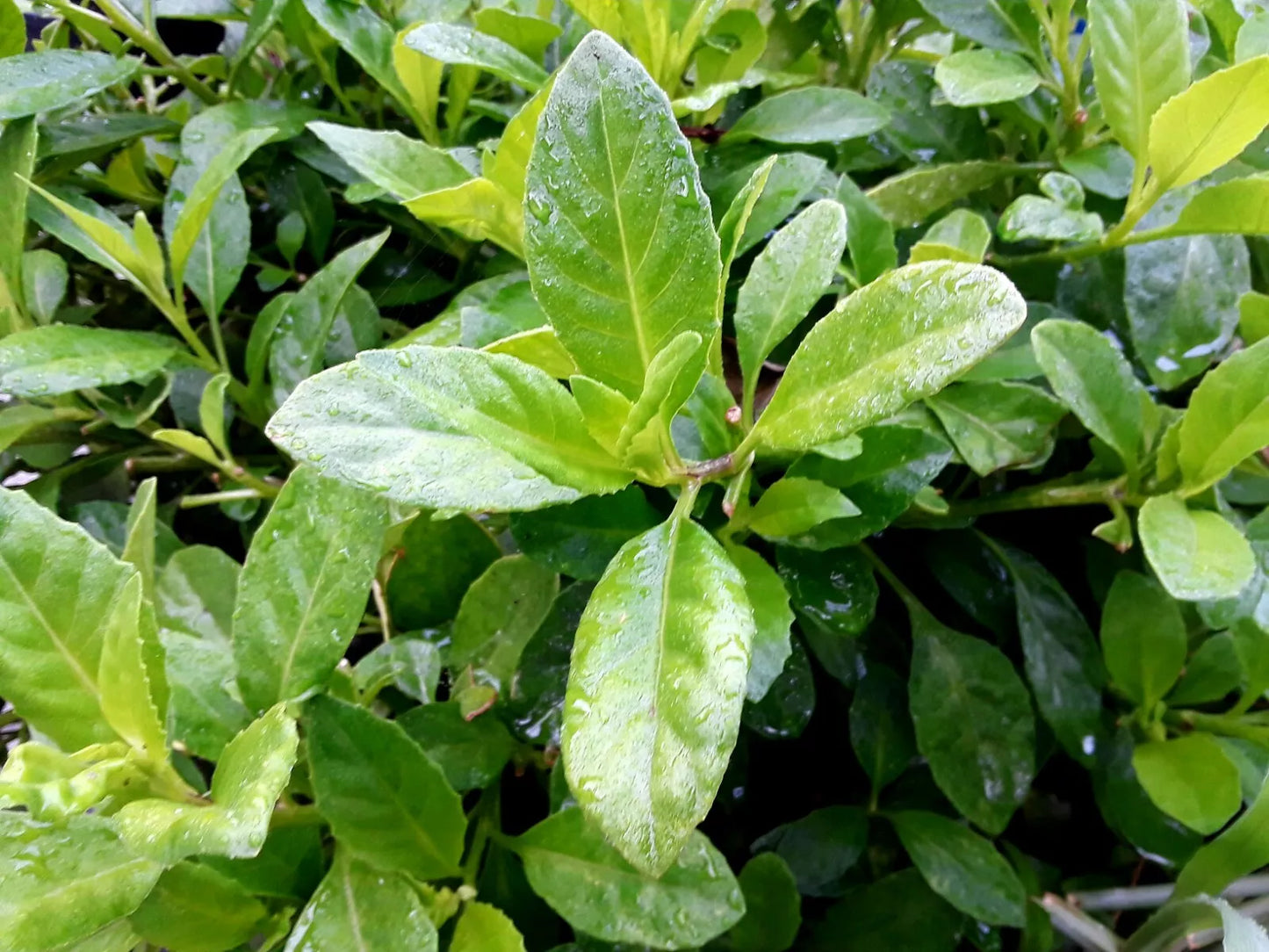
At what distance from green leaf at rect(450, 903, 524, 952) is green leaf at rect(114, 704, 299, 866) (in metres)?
0.12

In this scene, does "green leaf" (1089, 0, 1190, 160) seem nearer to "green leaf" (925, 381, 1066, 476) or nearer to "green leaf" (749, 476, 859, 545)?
"green leaf" (925, 381, 1066, 476)

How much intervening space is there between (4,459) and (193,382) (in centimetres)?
15

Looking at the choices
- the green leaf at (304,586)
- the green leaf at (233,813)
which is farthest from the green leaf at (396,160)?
the green leaf at (233,813)

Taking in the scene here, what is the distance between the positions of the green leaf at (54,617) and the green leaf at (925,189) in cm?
44

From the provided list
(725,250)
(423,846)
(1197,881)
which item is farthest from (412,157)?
(1197,881)

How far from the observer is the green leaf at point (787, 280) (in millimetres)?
347

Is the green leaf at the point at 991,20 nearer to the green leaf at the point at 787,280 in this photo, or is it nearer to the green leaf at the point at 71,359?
the green leaf at the point at 787,280

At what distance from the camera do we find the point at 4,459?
611 millimetres

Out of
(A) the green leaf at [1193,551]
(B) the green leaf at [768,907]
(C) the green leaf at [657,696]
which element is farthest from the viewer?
(B) the green leaf at [768,907]

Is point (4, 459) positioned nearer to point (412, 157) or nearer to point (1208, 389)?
point (412, 157)

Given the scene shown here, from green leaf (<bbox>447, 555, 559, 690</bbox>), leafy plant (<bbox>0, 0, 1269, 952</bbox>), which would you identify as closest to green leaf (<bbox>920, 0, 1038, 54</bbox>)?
leafy plant (<bbox>0, 0, 1269, 952</bbox>)

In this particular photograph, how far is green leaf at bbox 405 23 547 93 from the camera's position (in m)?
0.42

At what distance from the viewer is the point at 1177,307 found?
460 millimetres

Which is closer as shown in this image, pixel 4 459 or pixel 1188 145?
pixel 1188 145
